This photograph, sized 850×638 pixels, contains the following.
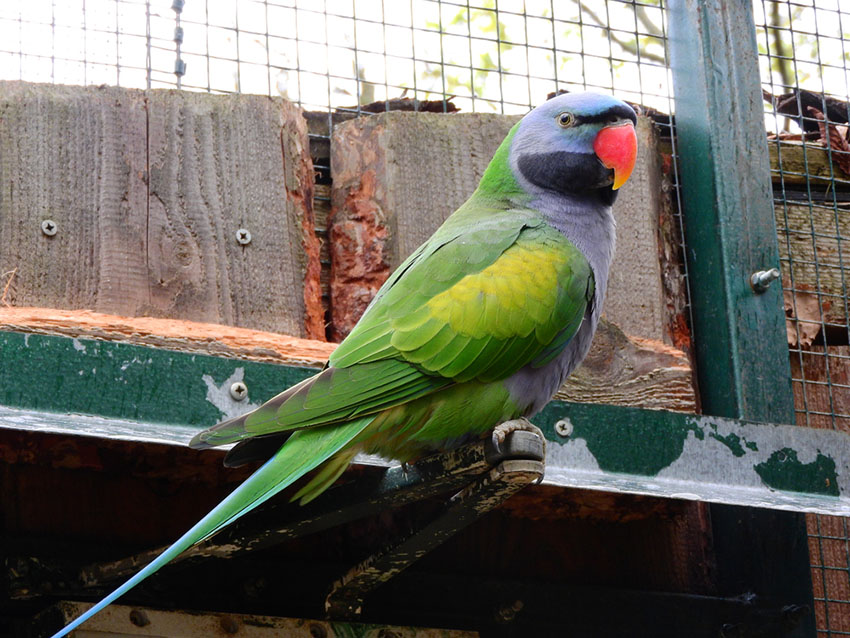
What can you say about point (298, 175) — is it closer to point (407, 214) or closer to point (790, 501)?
point (407, 214)

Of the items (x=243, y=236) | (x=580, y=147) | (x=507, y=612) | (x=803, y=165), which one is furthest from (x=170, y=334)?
(x=803, y=165)

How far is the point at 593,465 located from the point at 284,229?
125 cm

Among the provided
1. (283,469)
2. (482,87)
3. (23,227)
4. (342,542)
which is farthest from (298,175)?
(482,87)

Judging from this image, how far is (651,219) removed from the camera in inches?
147

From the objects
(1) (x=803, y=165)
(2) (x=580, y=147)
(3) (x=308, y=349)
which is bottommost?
(3) (x=308, y=349)

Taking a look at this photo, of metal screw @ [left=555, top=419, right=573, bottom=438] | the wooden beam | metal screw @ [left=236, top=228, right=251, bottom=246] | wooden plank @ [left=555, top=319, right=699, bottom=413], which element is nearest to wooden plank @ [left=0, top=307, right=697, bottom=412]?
wooden plank @ [left=555, top=319, right=699, bottom=413]

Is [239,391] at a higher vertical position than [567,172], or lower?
lower

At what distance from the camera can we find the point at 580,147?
325 cm

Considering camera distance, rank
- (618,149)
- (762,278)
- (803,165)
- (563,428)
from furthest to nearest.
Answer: (803,165), (762,278), (618,149), (563,428)

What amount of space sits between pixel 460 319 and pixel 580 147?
31.9 inches

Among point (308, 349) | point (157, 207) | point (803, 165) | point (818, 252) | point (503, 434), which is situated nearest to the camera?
point (503, 434)

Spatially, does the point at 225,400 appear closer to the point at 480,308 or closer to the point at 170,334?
the point at 170,334

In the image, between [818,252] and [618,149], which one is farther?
[818,252]

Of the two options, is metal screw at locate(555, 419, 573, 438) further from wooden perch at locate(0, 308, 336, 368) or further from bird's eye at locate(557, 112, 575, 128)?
bird's eye at locate(557, 112, 575, 128)
